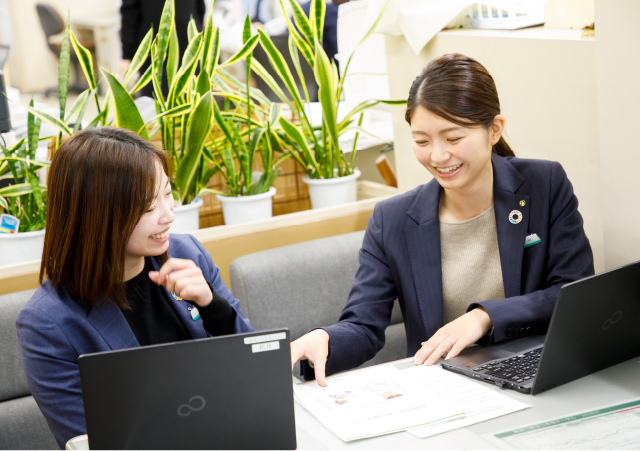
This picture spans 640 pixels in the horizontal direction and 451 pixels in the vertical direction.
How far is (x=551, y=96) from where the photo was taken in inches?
81.0

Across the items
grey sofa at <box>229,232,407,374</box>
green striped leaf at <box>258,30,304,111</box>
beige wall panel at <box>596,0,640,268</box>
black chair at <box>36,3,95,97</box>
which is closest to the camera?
beige wall panel at <box>596,0,640,268</box>

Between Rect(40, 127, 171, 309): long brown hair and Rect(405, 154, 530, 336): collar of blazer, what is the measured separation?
685 millimetres

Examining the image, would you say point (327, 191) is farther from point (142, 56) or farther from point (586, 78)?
point (586, 78)

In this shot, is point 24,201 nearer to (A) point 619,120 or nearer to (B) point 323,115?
(B) point 323,115

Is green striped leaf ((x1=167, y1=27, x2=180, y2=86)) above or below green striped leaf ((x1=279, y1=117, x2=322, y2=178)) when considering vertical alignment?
above

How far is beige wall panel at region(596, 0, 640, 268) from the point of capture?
1677mm

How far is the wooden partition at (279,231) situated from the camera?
2426 millimetres

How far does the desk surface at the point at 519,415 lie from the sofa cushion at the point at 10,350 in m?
0.80

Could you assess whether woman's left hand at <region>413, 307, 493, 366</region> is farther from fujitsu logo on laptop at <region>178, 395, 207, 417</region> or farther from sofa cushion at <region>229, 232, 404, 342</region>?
sofa cushion at <region>229, 232, 404, 342</region>

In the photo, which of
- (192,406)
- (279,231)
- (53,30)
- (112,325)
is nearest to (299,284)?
(279,231)

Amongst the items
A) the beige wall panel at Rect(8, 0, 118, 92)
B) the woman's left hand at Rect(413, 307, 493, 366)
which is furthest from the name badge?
the beige wall panel at Rect(8, 0, 118, 92)

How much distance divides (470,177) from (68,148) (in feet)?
3.03

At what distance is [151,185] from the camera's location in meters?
1.46

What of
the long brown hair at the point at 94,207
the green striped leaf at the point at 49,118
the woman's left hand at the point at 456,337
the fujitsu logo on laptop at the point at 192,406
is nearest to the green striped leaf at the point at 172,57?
the green striped leaf at the point at 49,118
